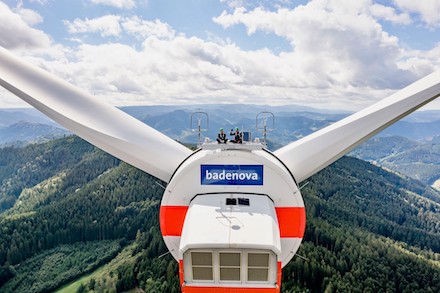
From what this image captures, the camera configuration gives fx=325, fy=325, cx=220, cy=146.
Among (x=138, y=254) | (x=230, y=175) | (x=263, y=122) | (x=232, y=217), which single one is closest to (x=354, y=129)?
(x=263, y=122)

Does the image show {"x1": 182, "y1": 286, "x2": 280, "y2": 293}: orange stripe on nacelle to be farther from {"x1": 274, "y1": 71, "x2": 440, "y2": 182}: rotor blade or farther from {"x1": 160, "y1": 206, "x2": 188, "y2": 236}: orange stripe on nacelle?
{"x1": 274, "y1": 71, "x2": 440, "y2": 182}: rotor blade

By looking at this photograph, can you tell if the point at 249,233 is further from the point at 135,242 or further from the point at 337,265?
the point at 135,242

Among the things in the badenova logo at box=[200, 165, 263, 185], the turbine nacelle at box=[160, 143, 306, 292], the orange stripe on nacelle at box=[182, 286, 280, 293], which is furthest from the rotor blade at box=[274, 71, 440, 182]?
the orange stripe on nacelle at box=[182, 286, 280, 293]

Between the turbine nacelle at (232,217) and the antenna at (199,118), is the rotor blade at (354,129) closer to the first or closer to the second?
the turbine nacelle at (232,217)

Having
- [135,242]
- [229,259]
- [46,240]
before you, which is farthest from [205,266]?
[46,240]

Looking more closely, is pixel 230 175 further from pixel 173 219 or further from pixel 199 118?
pixel 199 118
